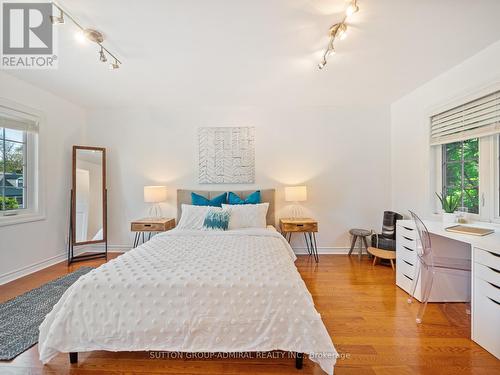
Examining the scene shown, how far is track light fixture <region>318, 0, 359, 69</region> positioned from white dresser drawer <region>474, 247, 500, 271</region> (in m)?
2.02

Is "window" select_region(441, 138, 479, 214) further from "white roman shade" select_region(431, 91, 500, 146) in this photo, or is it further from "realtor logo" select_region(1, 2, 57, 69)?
"realtor logo" select_region(1, 2, 57, 69)

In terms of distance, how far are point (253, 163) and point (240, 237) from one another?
62.0 inches

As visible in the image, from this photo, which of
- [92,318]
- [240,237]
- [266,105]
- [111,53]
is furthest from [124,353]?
[266,105]

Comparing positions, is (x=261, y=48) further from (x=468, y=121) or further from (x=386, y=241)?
(x=386, y=241)

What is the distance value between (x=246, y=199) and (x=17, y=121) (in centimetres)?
319

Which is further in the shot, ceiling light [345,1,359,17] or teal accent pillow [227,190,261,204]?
teal accent pillow [227,190,261,204]

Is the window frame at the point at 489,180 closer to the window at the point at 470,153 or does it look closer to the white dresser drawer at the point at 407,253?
the window at the point at 470,153

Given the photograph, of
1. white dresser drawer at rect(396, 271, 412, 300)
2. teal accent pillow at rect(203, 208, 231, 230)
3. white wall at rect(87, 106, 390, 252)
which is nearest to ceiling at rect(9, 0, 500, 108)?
white wall at rect(87, 106, 390, 252)

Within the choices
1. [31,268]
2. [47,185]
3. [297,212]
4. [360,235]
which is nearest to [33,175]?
[47,185]

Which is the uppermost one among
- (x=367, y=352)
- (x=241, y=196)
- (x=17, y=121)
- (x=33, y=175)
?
(x=17, y=121)

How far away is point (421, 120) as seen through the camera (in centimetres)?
304

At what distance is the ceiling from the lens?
1.71 metres

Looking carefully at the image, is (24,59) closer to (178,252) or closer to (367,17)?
(178,252)

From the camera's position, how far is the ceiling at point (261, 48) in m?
1.71
